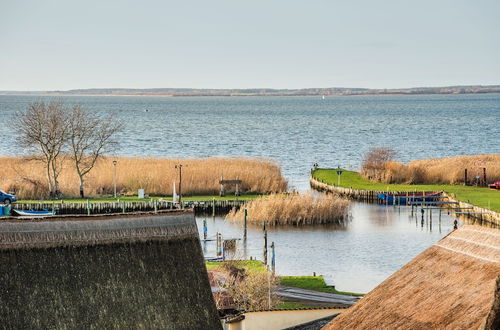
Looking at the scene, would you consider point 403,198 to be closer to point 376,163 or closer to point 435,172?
point 435,172

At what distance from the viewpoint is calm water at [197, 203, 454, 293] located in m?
51.6

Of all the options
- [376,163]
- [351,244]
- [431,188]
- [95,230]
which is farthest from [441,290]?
[376,163]

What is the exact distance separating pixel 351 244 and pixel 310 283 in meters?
14.3

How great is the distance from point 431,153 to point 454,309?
12609cm

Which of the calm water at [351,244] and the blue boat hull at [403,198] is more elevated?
the blue boat hull at [403,198]

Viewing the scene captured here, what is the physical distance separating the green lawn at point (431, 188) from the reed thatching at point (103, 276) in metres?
41.6

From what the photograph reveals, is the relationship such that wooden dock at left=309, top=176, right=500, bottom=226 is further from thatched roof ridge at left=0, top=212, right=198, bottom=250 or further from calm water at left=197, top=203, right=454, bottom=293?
thatched roof ridge at left=0, top=212, right=198, bottom=250

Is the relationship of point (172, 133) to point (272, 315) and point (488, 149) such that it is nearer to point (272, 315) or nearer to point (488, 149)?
point (488, 149)

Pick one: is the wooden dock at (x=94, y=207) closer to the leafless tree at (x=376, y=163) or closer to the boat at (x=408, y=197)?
the boat at (x=408, y=197)

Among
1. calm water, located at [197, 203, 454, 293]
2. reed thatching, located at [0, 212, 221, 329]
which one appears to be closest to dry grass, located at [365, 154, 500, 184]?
calm water, located at [197, 203, 454, 293]

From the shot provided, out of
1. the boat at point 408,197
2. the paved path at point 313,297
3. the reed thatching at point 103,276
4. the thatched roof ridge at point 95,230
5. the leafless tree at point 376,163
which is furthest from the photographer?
the leafless tree at point 376,163

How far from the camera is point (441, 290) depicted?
2173 centimetres

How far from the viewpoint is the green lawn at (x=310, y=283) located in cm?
4456

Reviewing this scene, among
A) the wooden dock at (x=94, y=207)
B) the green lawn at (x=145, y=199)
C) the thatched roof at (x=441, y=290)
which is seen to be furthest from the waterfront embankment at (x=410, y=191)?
the thatched roof at (x=441, y=290)
